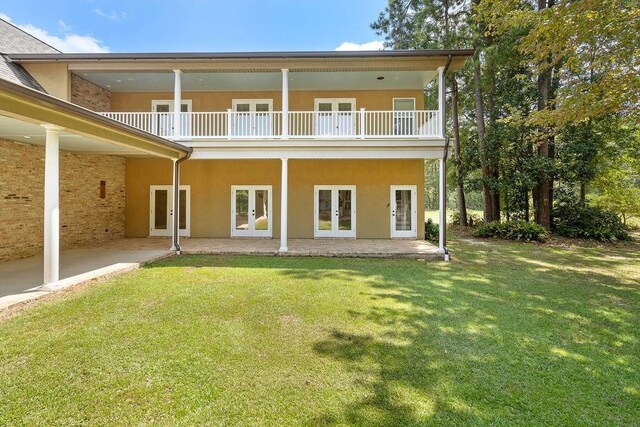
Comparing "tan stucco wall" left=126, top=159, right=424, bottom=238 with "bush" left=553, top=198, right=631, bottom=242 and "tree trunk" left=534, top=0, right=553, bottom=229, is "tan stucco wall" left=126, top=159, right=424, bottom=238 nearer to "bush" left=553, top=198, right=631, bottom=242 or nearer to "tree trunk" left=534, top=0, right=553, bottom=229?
"tree trunk" left=534, top=0, right=553, bottom=229

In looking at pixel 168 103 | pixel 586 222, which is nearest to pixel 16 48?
pixel 168 103

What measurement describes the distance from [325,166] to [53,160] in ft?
27.1

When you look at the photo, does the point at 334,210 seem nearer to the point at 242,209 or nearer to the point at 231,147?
the point at 242,209

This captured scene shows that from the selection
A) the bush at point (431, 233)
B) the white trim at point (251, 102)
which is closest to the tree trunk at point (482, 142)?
the bush at point (431, 233)

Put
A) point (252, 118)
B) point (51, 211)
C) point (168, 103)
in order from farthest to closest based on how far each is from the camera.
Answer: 1. point (168, 103)
2. point (252, 118)
3. point (51, 211)

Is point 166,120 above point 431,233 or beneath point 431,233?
above

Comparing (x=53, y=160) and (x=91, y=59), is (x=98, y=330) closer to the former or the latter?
(x=53, y=160)

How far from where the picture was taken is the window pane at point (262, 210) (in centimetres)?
1222

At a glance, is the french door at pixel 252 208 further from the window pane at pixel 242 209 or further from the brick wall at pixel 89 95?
the brick wall at pixel 89 95

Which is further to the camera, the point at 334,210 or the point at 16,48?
the point at 334,210

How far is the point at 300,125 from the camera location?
38.6 ft

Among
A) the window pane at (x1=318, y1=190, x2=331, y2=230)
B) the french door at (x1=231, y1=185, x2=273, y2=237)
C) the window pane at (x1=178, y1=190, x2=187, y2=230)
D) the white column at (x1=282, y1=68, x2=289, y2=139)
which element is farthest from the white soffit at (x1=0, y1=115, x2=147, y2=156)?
the window pane at (x1=318, y1=190, x2=331, y2=230)

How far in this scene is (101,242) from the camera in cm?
1109

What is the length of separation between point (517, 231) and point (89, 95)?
57.0 ft
